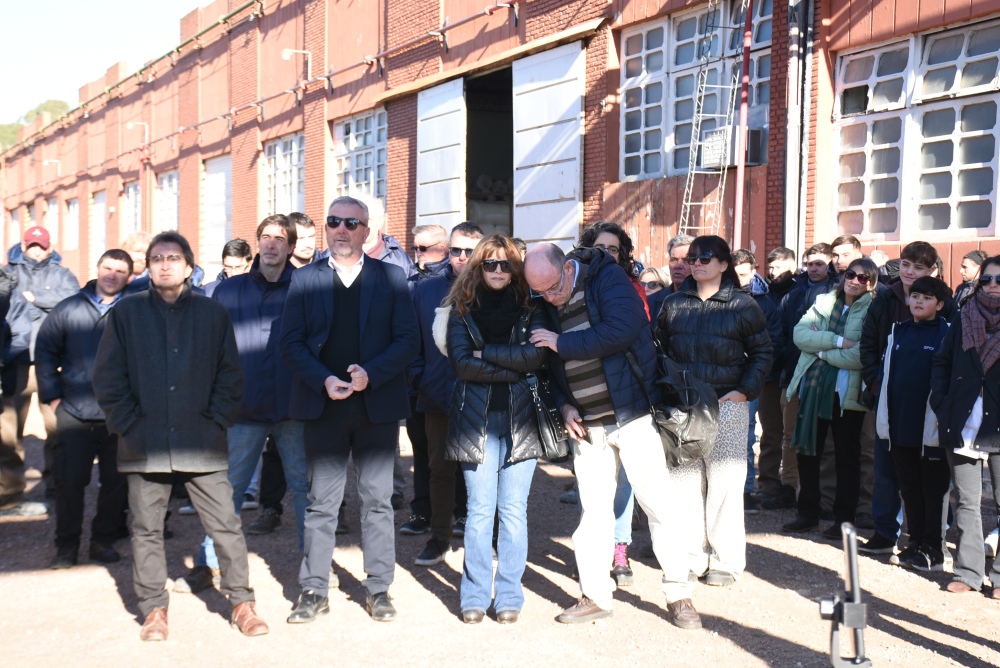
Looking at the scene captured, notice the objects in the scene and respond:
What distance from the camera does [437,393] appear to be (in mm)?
6602

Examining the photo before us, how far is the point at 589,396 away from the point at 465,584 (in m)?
1.16

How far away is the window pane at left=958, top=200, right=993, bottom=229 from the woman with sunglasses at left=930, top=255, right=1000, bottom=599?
431cm

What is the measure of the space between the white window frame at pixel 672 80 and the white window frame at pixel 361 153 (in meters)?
6.77

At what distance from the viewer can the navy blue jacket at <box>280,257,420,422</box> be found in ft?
17.4

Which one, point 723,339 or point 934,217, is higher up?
point 934,217

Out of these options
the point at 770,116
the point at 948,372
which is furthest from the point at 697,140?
the point at 948,372

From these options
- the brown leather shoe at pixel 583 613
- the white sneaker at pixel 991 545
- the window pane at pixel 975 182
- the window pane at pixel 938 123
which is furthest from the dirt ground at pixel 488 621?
the window pane at pixel 938 123

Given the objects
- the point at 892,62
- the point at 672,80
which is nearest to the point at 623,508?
the point at 892,62

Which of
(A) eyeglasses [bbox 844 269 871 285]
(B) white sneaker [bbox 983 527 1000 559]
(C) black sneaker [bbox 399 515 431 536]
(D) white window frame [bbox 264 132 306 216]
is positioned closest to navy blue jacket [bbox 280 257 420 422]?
(C) black sneaker [bbox 399 515 431 536]

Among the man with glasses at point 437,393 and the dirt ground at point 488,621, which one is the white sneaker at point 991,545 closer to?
the dirt ground at point 488,621

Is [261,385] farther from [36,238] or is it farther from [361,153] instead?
[361,153]

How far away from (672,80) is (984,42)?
415cm

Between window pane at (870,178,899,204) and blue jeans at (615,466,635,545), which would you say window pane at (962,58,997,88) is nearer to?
window pane at (870,178,899,204)

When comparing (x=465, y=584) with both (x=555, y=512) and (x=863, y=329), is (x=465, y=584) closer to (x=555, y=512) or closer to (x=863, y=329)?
(x=555, y=512)
